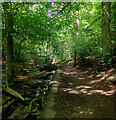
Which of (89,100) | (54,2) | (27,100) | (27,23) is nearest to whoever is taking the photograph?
(89,100)

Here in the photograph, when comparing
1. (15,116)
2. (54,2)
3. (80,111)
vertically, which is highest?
(54,2)

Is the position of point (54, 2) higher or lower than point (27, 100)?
higher

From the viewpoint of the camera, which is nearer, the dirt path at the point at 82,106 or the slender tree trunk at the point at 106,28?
the dirt path at the point at 82,106

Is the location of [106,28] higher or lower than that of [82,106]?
higher

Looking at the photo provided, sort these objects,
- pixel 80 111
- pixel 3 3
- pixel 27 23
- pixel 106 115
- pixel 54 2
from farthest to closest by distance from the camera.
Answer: pixel 54 2, pixel 27 23, pixel 3 3, pixel 80 111, pixel 106 115

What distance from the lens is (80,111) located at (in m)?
3.27

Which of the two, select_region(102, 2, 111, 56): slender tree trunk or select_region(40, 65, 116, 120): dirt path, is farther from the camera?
select_region(102, 2, 111, 56): slender tree trunk

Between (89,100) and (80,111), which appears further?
(89,100)

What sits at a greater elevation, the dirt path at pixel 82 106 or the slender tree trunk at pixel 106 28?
A: the slender tree trunk at pixel 106 28

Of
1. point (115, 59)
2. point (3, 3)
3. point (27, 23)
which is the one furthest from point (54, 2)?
point (115, 59)

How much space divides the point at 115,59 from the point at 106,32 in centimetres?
209

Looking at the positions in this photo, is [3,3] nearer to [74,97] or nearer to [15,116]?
[15,116]

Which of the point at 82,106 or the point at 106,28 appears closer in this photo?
the point at 82,106

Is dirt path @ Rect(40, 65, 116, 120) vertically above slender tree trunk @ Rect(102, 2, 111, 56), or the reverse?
slender tree trunk @ Rect(102, 2, 111, 56)
